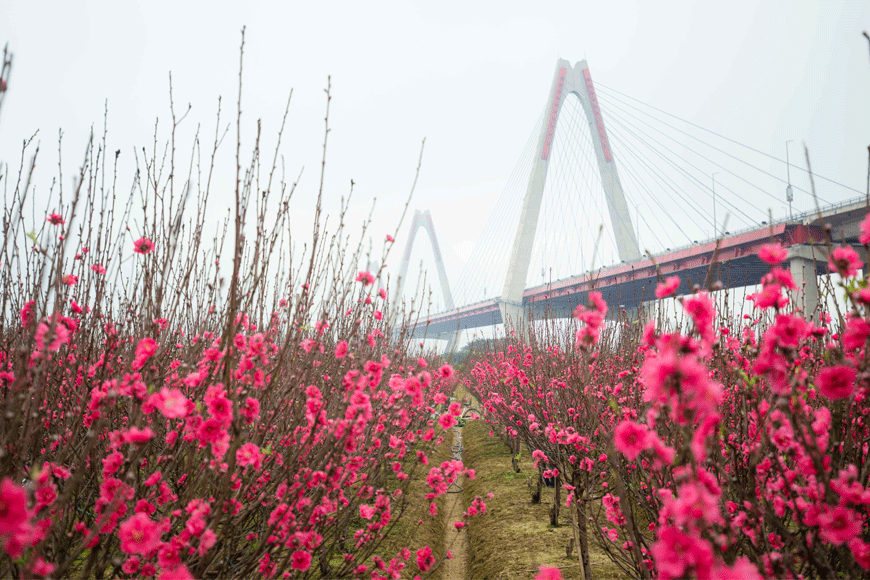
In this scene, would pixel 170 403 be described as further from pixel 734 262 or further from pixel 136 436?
pixel 734 262

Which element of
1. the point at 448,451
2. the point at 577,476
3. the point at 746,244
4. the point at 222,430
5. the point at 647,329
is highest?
the point at 746,244

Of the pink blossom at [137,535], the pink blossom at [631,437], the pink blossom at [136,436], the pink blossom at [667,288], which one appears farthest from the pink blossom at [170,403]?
the pink blossom at [667,288]

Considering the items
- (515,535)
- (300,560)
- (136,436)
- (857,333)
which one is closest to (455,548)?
(515,535)

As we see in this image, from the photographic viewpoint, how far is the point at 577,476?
13.0ft

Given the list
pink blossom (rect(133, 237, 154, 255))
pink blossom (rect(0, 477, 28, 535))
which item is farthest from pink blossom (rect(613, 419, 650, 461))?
pink blossom (rect(133, 237, 154, 255))

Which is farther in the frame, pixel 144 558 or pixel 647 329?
pixel 144 558

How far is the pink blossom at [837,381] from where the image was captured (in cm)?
102

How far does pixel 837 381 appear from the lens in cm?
105

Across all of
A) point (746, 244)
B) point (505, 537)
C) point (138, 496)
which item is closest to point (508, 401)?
point (505, 537)

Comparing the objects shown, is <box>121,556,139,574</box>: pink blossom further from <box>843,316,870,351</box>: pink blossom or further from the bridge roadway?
the bridge roadway

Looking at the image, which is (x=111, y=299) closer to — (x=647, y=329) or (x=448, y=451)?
(x=647, y=329)

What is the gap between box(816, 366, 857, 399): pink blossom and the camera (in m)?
1.02

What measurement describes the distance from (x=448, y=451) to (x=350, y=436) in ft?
25.6

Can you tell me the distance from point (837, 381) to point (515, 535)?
4.15 m
